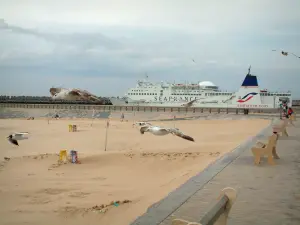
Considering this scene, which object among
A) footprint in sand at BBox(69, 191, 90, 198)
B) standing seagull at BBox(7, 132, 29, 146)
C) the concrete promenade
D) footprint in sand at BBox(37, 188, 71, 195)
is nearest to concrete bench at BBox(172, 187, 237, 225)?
the concrete promenade

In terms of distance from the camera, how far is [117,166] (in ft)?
38.2

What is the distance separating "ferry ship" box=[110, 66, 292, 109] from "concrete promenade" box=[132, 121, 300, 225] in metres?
58.7

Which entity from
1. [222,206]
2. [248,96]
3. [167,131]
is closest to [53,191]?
[167,131]

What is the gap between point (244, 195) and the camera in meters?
5.43

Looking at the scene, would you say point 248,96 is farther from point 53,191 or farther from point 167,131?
point 53,191

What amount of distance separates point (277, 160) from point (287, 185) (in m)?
2.87

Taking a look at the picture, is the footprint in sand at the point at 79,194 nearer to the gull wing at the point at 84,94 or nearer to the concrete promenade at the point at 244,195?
the gull wing at the point at 84,94

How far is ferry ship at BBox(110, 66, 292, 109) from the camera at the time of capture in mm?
69144

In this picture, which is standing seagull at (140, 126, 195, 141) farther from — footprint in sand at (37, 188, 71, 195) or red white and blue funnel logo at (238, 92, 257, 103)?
red white and blue funnel logo at (238, 92, 257, 103)

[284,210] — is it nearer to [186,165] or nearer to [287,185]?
[287,185]

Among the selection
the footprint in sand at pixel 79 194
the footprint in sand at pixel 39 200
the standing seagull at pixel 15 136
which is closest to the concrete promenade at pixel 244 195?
the footprint in sand at pixel 79 194

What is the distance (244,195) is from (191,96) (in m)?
72.6

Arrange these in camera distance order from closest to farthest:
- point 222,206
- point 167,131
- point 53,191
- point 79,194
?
point 222,206 < point 79,194 < point 53,191 < point 167,131

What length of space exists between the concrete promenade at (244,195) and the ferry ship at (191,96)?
58741mm
